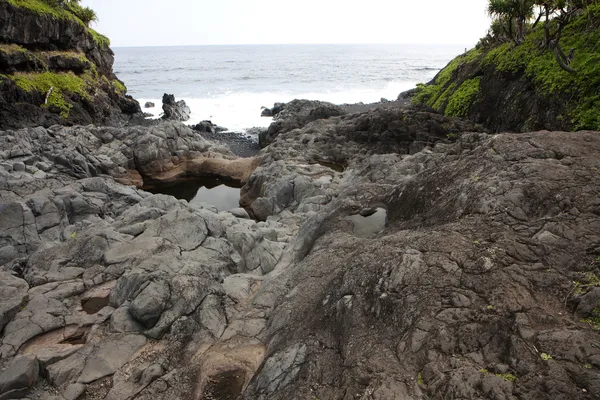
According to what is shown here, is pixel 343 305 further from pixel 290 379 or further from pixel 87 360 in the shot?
pixel 87 360

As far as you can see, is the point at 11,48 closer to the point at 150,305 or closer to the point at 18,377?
the point at 150,305

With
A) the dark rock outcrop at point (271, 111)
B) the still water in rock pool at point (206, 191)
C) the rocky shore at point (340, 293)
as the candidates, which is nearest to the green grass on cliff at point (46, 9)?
the dark rock outcrop at point (271, 111)

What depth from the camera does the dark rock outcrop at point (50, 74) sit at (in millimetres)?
40094

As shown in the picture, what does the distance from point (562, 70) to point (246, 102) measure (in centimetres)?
5763

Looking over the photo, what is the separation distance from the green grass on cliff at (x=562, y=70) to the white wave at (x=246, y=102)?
104 ft

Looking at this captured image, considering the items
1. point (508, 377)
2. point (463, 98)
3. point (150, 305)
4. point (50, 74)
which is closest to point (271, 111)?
point (50, 74)

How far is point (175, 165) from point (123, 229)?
63.0ft

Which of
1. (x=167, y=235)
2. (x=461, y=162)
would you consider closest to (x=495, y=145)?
(x=461, y=162)

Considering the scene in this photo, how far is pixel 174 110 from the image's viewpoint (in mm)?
60781

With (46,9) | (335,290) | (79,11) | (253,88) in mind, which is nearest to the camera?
(335,290)

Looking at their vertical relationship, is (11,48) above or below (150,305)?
above

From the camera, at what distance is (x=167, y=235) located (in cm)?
1555

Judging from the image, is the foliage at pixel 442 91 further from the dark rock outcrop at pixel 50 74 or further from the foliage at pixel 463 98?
the dark rock outcrop at pixel 50 74

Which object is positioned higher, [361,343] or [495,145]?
[495,145]
